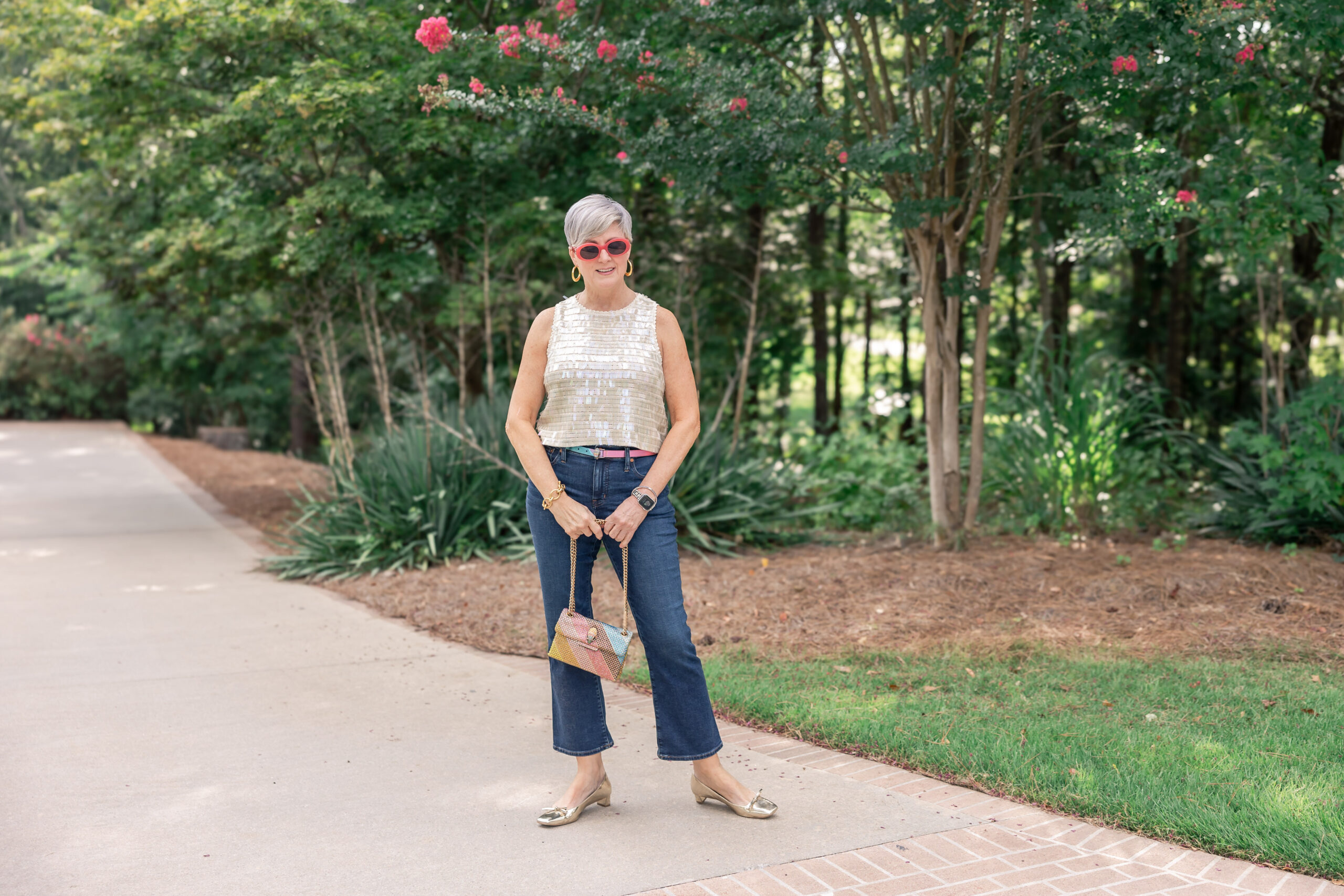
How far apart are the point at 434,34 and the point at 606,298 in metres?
4.08

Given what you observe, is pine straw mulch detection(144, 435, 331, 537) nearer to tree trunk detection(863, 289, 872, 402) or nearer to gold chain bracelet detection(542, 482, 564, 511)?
gold chain bracelet detection(542, 482, 564, 511)

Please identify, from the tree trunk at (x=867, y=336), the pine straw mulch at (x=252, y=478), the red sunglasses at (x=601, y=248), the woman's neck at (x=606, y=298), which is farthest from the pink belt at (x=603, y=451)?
the tree trunk at (x=867, y=336)

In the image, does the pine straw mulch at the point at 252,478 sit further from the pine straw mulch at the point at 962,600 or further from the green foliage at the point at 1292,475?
the green foliage at the point at 1292,475

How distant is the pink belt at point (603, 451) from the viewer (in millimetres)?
3355

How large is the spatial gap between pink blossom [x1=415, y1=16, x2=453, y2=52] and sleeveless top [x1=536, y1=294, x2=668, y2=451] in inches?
159

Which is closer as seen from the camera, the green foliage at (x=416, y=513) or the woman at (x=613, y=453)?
the woman at (x=613, y=453)

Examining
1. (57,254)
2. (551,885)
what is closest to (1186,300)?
(551,885)

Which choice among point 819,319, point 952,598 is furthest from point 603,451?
point 819,319

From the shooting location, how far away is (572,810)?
11.5 feet

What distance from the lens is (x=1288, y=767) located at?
3717mm

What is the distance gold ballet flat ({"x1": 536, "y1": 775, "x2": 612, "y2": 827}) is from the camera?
3.48 metres

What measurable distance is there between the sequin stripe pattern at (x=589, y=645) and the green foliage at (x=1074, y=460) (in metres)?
5.24

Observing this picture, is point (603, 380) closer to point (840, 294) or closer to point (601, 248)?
point (601, 248)

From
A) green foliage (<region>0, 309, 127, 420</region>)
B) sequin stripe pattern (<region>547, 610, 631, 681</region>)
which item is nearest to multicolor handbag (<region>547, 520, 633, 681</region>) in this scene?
sequin stripe pattern (<region>547, 610, 631, 681</region>)
